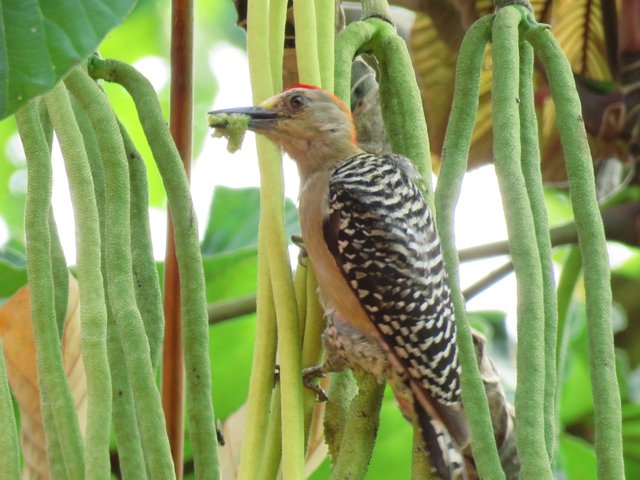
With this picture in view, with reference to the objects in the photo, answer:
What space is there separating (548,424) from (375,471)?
119cm

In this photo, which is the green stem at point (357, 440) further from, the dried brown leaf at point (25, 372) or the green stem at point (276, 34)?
the dried brown leaf at point (25, 372)

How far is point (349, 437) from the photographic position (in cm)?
100

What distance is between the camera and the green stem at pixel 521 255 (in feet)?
2.80

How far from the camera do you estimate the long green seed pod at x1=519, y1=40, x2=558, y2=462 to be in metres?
0.94

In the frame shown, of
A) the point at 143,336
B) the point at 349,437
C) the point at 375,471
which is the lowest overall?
the point at 375,471

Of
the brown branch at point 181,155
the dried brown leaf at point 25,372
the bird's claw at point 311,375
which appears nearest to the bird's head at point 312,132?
the brown branch at point 181,155

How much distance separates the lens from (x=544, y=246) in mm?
999

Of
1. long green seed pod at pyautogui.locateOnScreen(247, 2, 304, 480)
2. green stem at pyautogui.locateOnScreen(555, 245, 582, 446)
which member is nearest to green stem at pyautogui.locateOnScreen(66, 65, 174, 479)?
long green seed pod at pyautogui.locateOnScreen(247, 2, 304, 480)

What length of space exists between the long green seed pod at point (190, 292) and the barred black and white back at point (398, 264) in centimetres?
72

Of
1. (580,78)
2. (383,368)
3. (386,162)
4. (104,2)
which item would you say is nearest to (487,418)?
(104,2)

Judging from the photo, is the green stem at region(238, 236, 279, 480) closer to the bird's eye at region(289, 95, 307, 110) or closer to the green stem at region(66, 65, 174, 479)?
the green stem at region(66, 65, 174, 479)

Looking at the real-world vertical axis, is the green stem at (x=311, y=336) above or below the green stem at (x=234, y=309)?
above

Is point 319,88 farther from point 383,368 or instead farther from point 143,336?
point 383,368

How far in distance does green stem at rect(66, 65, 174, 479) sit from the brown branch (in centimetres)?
37
